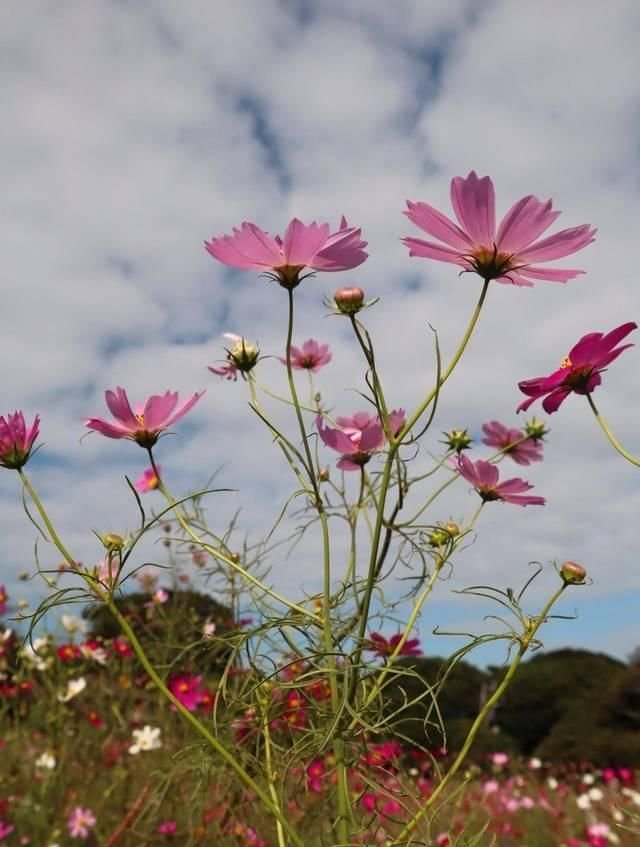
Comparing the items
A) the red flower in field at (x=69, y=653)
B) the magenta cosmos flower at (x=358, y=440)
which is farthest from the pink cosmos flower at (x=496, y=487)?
the red flower in field at (x=69, y=653)

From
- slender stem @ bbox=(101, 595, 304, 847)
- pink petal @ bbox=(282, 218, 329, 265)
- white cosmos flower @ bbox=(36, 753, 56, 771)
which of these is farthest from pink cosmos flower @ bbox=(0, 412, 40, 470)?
white cosmos flower @ bbox=(36, 753, 56, 771)

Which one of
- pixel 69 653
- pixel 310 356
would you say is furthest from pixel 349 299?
pixel 69 653

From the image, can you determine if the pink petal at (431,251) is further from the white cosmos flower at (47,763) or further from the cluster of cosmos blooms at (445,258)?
the white cosmos flower at (47,763)

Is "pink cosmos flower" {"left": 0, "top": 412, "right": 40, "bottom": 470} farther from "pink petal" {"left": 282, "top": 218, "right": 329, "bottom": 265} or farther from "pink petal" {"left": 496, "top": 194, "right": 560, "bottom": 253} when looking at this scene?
"pink petal" {"left": 496, "top": 194, "right": 560, "bottom": 253}

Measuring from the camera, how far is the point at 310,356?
1235 mm

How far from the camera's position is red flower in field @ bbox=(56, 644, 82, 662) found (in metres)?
3.01

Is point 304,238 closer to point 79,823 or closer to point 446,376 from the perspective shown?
point 446,376

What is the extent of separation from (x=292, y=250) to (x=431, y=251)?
115 millimetres

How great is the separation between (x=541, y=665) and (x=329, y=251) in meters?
8.07

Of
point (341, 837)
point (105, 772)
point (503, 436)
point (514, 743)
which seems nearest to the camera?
point (341, 837)

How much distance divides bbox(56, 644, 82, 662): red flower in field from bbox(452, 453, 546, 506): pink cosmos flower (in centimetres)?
248

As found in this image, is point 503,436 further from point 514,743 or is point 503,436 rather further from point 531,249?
point 514,743

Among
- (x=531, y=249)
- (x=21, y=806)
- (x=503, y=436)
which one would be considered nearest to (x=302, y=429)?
(x=531, y=249)

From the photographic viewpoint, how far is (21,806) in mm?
2451
